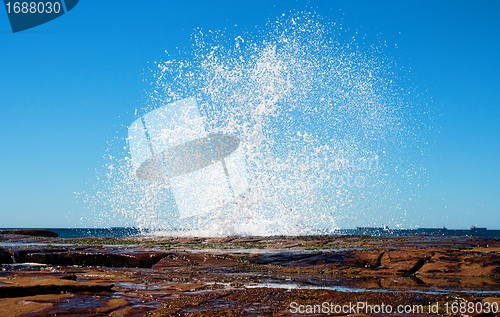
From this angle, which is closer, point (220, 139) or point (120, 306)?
point (120, 306)

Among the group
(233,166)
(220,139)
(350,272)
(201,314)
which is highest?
(220,139)

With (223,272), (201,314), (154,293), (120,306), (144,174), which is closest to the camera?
(201,314)

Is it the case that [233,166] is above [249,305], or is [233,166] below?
above

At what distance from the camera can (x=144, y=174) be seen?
22.5 m

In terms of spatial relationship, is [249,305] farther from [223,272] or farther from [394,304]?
[223,272]

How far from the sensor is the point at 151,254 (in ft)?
32.6

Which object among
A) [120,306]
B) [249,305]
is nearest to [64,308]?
[120,306]

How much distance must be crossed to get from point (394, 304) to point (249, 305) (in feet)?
5.77

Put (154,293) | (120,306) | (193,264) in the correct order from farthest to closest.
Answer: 1. (193,264)
2. (154,293)
3. (120,306)

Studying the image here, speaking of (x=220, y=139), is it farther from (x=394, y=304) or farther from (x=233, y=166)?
(x=394, y=304)

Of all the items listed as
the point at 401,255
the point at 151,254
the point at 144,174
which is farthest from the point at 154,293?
the point at 144,174

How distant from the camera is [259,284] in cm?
621

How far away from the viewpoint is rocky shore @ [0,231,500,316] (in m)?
4.41

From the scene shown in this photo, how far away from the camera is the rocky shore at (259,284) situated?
4.41 meters
